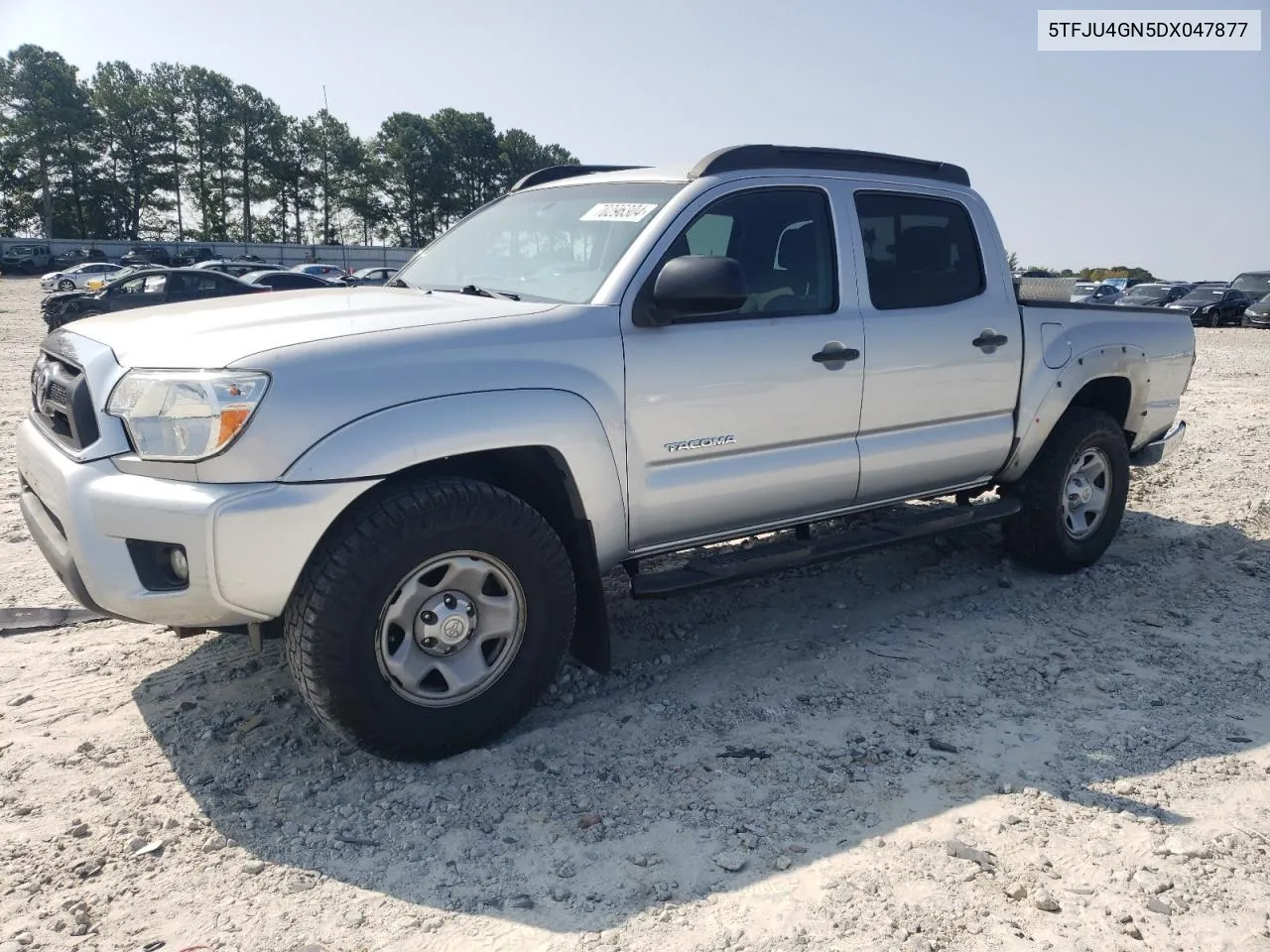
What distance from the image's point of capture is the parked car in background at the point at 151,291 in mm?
20172

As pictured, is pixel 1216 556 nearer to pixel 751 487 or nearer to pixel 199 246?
pixel 751 487

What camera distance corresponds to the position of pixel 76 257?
5366 centimetres

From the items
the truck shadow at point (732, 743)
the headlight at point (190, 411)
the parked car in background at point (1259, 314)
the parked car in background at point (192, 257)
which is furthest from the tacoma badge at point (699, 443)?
the parked car in background at point (192, 257)

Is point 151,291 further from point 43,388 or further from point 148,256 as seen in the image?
point 148,256

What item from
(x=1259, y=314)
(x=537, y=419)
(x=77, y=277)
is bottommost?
(x=1259, y=314)

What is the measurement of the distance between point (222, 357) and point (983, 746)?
9.26ft

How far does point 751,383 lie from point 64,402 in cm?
238

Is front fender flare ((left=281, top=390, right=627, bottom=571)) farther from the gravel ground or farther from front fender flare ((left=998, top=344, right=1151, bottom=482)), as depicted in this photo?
front fender flare ((left=998, top=344, right=1151, bottom=482))

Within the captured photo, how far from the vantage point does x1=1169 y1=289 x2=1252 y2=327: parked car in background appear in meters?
31.2

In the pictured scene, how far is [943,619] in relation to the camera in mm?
4715

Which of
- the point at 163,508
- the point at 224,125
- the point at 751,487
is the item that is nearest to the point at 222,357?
the point at 163,508

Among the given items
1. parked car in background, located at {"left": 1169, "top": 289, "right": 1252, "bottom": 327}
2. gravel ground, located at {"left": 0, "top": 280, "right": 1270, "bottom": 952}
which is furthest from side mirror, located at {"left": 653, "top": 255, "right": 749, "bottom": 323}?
parked car in background, located at {"left": 1169, "top": 289, "right": 1252, "bottom": 327}

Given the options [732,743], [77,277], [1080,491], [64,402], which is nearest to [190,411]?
[64,402]

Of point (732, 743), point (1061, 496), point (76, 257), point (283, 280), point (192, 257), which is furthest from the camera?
point (76, 257)
